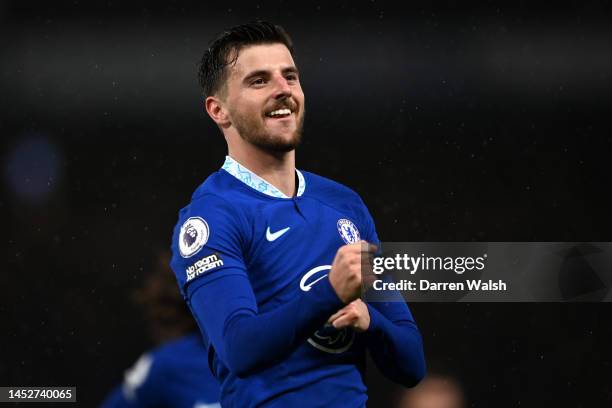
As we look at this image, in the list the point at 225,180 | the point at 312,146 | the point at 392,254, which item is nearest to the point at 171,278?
the point at 225,180

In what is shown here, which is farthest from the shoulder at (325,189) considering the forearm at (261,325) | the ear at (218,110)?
the forearm at (261,325)

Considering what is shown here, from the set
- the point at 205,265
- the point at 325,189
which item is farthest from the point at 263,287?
the point at 325,189

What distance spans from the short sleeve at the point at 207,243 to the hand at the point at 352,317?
9.1 inches

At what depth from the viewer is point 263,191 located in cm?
239

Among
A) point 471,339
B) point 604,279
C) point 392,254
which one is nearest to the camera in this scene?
point 392,254

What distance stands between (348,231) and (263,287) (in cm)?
28

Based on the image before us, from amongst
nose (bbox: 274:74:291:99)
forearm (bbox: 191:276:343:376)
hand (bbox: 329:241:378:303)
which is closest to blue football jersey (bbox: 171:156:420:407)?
forearm (bbox: 191:276:343:376)

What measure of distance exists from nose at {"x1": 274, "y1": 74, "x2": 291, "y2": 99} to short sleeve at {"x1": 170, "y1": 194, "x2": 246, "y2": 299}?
294 mm

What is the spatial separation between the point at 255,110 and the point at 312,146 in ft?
9.23

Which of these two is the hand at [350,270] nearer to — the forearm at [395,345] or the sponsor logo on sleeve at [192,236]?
the forearm at [395,345]

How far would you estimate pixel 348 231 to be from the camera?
2.41 m

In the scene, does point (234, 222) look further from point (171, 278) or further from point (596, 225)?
point (596, 225)

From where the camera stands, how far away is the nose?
2363 mm

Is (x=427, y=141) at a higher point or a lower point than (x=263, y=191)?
higher
